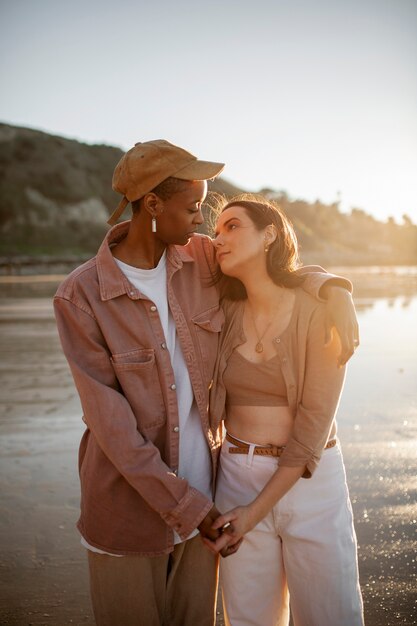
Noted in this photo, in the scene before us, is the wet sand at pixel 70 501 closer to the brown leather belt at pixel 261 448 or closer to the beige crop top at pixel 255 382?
the brown leather belt at pixel 261 448

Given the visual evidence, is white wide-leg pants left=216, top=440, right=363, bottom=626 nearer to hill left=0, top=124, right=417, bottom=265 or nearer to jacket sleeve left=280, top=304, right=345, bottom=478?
jacket sleeve left=280, top=304, right=345, bottom=478

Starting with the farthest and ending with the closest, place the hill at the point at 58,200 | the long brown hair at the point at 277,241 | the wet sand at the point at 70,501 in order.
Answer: the hill at the point at 58,200 → the wet sand at the point at 70,501 → the long brown hair at the point at 277,241

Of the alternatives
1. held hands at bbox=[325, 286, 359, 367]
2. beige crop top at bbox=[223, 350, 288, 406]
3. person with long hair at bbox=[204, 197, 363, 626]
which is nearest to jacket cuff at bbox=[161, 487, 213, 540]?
person with long hair at bbox=[204, 197, 363, 626]

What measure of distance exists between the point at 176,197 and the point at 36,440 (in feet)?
14.5

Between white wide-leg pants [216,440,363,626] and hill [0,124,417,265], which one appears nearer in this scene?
white wide-leg pants [216,440,363,626]

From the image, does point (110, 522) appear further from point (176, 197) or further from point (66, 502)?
point (66, 502)

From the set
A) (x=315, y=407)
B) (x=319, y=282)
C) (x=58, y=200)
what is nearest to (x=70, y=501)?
(x=315, y=407)

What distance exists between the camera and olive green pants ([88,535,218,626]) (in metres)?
2.57

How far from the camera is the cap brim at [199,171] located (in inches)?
99.3

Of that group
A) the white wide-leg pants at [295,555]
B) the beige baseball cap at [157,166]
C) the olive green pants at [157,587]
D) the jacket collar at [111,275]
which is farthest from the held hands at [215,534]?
the beige baseball cap at [157,166]

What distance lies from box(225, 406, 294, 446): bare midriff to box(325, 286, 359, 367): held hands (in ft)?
1.25

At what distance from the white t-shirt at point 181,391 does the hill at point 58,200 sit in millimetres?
58247

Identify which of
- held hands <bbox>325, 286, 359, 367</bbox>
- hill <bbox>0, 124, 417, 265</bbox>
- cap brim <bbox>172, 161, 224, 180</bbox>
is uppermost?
cap brim <bbox>172, 161, 224, 180</bbox>

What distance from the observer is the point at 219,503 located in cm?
276
